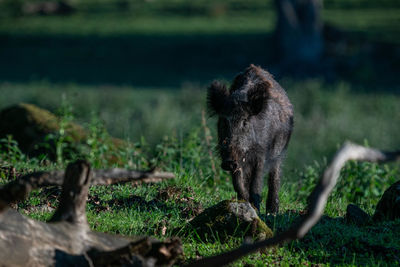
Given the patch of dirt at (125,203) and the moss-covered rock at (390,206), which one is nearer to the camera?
the patch of dirt at (125,203)

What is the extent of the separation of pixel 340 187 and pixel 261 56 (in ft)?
72.8

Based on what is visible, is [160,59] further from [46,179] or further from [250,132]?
[46,179]

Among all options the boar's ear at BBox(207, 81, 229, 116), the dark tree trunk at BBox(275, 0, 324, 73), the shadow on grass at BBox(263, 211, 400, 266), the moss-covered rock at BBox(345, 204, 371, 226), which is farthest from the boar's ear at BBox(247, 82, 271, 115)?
the dark tree trunk at BBox(275, 0, 324, 73)

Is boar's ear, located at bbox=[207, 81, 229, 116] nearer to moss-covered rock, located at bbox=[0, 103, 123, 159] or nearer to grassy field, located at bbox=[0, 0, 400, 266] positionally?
grassy field, located at bbox=[0, 0, 400, 266]

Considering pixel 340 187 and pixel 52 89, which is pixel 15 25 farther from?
pixel 340 187

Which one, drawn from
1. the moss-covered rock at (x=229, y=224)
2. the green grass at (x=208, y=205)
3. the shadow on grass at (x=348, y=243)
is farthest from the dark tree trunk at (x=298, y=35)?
the moss-covered rock at (x=229, y=224)

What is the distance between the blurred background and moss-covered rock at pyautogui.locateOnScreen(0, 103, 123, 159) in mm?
4036

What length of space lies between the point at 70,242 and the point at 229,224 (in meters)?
2.05

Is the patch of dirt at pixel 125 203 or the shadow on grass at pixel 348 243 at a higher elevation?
the patch of dirt at pixel 125 203

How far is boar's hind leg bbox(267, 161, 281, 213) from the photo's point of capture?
821 centimetres

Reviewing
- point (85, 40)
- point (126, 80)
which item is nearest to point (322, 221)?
point (126, 80)

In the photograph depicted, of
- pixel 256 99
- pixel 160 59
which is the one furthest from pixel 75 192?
pixel 160 59

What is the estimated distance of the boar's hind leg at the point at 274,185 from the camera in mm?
8211

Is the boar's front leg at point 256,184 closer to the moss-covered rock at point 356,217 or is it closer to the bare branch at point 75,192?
the moss-covered rock at point 356,217
